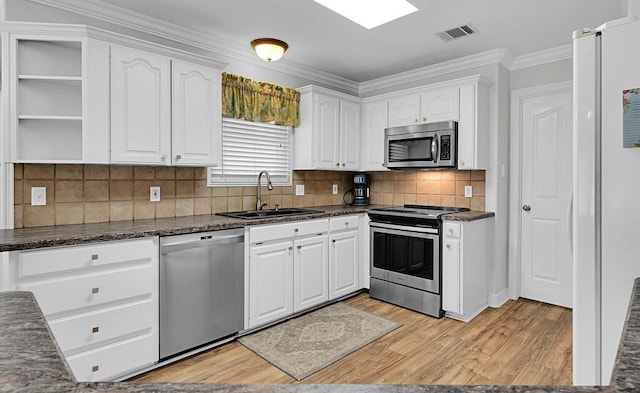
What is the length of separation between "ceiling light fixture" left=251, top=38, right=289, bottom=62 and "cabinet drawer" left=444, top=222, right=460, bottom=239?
2.09 metres

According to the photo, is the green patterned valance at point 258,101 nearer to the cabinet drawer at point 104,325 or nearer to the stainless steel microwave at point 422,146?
the stainless steel microwave at point 422,146

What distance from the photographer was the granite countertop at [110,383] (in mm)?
542

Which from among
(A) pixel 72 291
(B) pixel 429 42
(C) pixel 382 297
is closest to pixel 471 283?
(C) pixel 382 297

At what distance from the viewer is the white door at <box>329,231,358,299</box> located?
3.58m

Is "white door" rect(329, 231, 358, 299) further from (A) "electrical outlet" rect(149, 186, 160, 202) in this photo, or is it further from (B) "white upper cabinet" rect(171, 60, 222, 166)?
(A) "electrical outlet" rect(149, 186, 160, 202)

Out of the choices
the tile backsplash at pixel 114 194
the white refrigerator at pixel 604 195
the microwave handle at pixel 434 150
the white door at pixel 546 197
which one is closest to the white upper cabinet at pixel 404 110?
the microwave handle at pixel 434 150

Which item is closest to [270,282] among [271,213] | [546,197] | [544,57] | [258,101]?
[271,213]

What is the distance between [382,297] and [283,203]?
1.41 metres

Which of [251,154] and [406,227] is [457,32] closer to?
[406,227]

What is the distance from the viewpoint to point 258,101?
11.8 feet

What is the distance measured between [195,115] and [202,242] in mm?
985

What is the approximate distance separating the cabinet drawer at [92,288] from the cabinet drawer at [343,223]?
1707 millimetres

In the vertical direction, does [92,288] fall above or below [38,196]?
below

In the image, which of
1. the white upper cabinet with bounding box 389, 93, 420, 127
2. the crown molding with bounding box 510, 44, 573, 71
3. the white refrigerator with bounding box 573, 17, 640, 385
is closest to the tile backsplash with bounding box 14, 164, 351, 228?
the white upper cabinet with bounding box 389, 93, 420, 127
